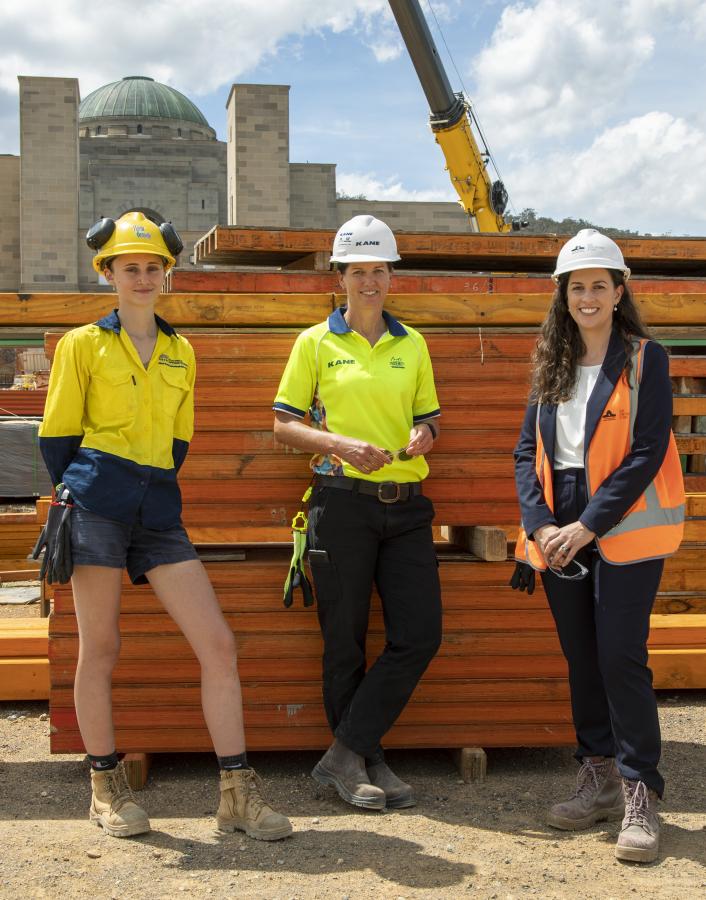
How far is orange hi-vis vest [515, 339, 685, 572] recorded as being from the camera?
341 centimetres

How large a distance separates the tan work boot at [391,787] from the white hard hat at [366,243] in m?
1.97

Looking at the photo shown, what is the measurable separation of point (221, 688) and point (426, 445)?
115cm

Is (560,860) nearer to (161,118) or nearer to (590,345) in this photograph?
(590,345)

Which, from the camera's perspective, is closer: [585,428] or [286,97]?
[585,428]

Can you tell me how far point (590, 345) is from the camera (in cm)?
361

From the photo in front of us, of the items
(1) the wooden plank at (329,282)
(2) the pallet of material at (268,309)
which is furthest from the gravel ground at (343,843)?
(1) the wooden plank at (329,282)

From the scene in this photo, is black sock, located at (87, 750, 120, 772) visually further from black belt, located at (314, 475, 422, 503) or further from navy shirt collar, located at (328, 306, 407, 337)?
navy shirt collar, located at (328, 306, 407, 337)

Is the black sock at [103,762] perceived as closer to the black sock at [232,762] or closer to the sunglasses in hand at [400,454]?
the black sock at [232,762]

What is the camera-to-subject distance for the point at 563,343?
364 centimetres

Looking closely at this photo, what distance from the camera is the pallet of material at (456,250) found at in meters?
6.85

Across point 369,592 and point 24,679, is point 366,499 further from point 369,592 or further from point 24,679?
point 24,679

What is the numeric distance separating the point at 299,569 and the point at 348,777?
2.68 ft

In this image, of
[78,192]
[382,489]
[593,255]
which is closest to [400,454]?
[382,489]

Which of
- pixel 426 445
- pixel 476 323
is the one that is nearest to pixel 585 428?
pixel 426 445
